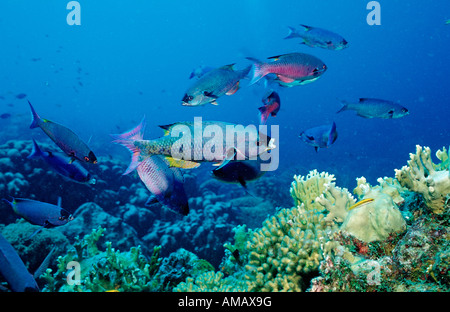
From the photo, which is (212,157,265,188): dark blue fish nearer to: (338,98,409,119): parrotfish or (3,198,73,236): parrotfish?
(3,198,73,236): parrotfish

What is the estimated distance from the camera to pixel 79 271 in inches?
146

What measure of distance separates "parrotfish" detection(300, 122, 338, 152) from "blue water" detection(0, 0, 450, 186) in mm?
60767

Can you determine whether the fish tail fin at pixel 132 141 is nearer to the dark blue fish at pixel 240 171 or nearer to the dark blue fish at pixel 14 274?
the dark blue fish at pixel 240 171

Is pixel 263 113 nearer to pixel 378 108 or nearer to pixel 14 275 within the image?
pixel 378 108

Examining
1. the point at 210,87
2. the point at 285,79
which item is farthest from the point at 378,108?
the point at 210,87

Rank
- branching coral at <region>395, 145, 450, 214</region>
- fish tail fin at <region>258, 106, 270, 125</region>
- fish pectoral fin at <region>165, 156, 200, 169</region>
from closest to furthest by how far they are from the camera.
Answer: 1. branching coral at <region>395, 145, 450, 214</region>
2. fish pectoral fin at <region>165, 156, 200, 169</region>
3. fish tail fin at <region>258, 106, 270, 125</region>

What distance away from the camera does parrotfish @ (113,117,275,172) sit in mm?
2186

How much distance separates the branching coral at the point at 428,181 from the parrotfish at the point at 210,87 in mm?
2371

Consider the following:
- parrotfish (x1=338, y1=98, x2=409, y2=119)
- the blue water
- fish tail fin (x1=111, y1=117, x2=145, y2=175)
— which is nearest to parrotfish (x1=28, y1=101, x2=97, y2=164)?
fish tail fin (x1=111, y1=117, x2=145, y2=175)

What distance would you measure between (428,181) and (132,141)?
3.04m

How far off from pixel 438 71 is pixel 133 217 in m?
164

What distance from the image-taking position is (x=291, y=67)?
3338 mm

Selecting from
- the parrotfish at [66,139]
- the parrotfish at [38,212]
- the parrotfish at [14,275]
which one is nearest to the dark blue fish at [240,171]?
the parrotfish at [66,139]
